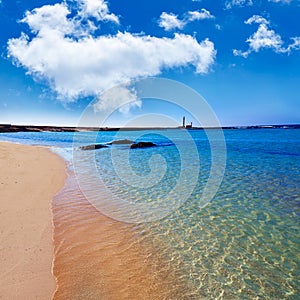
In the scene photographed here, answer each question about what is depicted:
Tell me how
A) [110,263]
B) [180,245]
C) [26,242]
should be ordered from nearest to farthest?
1. [110,263]
2. [26,242]
3. [180,245]

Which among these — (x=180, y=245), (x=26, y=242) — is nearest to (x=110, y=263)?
(x=180, y=245)

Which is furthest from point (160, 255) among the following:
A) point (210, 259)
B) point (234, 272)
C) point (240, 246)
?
point (240, 246)

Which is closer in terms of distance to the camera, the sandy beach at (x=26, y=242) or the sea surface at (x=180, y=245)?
the sandy beach at (x=26, y=242)

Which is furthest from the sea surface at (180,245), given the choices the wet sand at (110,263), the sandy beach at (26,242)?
the sandy beach at (26,242)

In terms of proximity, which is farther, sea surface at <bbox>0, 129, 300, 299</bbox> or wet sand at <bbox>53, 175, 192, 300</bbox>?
sea surface at <bbox>0, 129, 300, 299</bbox>

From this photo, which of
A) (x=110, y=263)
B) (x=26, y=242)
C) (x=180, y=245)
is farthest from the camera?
(x=180, y=245)

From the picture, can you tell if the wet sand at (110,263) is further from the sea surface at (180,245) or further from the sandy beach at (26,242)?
the sandy beach at (26,242)

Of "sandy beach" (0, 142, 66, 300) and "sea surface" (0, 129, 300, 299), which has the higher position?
"sandy beach" (0, 142, 66, 300)

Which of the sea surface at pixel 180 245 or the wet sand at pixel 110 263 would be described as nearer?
the wet sand at pixel 110 263

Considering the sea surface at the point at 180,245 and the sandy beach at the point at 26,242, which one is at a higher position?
the sandy beach at the point at 26,242

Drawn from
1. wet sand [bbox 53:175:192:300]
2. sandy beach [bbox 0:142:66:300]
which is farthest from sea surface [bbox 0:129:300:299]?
sandy beach [bbox 0:142:66:300]

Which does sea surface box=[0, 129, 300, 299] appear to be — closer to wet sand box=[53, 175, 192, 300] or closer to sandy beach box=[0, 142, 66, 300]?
wet sand box=[53, 175, 192, 300]

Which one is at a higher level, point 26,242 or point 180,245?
point 26,242

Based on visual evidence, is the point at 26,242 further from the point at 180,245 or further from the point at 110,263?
the point at 180,245
